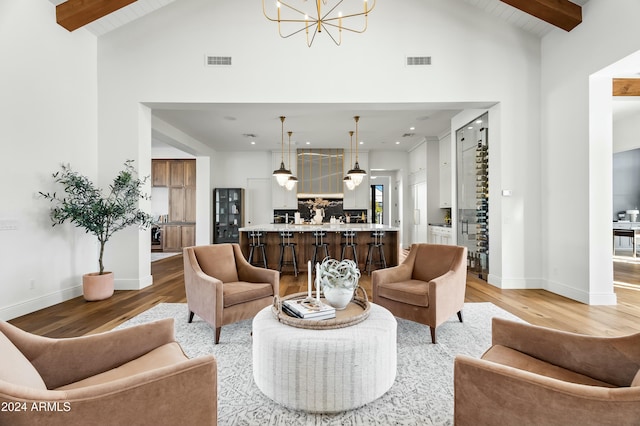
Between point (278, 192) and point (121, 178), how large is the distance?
217 inches

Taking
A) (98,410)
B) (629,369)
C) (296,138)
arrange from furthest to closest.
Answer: (296,138) → (629,369) → (98,410)

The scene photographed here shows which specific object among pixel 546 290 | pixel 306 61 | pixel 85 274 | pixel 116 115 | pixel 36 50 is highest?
pixel 306 61

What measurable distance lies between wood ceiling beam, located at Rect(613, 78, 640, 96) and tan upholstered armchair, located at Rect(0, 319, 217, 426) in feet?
22.5

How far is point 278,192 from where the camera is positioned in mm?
9734

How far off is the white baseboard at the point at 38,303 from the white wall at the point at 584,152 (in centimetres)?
701

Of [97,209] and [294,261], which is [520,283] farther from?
[97,209]

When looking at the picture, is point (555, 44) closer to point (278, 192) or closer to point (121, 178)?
point (121, 178)

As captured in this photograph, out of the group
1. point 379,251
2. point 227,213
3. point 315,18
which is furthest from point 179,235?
point 315,18

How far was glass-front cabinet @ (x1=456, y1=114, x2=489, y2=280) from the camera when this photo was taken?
531cm

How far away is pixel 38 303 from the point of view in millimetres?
3836

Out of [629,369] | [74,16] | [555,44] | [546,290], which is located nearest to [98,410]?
[629,369]

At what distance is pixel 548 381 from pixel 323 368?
1.07 metres

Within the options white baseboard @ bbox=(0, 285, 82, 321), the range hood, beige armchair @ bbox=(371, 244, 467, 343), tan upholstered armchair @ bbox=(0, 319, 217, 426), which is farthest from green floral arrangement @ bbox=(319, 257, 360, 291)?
the range hood

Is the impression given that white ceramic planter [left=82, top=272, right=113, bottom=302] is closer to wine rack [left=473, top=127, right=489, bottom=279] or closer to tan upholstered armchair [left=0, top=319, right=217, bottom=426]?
tan upholstered armchair [left=0, top=319, right=217, bottom=426]
